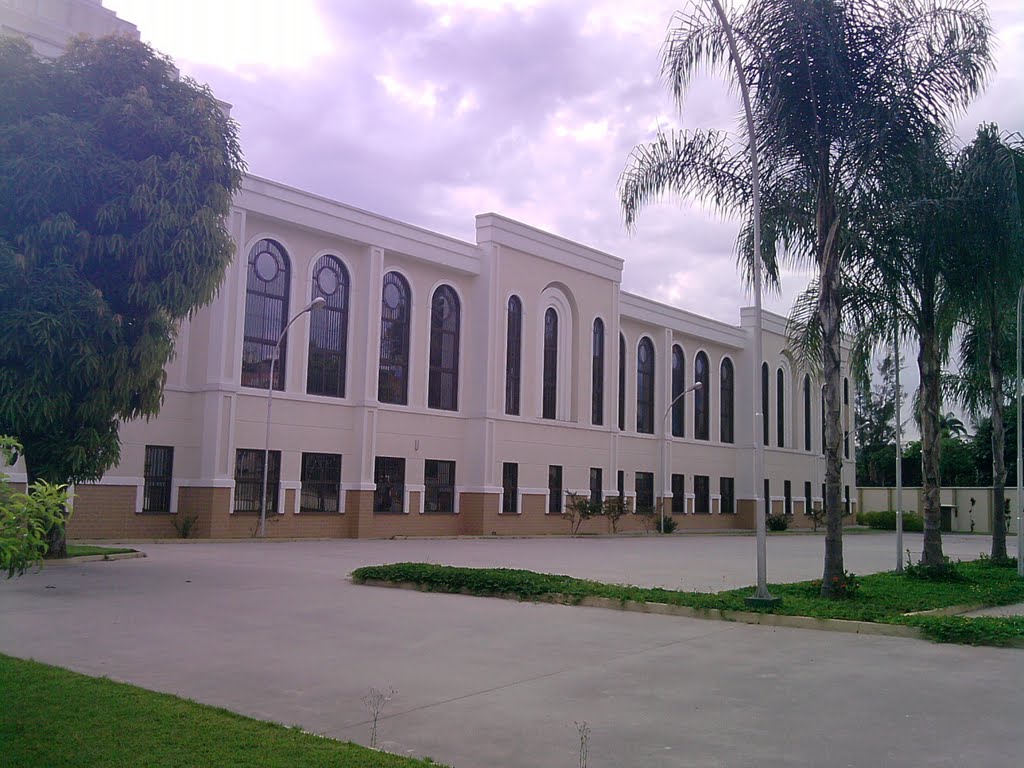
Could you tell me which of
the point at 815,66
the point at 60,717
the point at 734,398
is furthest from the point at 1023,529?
the point at 734,398

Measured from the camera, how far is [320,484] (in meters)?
32.3

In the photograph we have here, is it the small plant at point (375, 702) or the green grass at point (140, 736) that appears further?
the small plant at point (375, 702)

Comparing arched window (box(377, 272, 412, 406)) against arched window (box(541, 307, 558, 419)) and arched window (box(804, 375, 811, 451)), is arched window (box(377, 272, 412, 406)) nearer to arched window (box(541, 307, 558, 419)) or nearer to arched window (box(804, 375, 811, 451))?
arched window (box(541, 307, 558, 419))

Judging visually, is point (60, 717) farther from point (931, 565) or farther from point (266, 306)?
point (266, 306)

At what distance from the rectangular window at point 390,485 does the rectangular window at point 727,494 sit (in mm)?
25079

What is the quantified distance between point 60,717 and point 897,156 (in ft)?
44.9

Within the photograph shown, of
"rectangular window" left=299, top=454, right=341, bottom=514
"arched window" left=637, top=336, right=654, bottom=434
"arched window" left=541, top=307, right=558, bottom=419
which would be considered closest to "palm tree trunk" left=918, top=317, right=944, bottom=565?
"rectangular window" left=299, top=454, right=341, bottom=514

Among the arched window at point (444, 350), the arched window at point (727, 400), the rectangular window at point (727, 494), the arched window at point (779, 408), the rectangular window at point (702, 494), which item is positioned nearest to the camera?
the arched window at point (444, 350)

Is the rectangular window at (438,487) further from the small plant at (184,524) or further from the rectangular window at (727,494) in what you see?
the rectangular window at (727,494)

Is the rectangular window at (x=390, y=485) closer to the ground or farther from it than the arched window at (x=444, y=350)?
closer to the ground

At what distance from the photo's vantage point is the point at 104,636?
1008 cm

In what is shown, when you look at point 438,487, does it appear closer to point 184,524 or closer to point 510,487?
point 510,487

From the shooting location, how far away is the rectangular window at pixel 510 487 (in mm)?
39000

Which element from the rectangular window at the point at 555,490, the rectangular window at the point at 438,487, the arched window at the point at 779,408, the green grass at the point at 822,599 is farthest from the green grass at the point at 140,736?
the arched window at the point at 779,408
